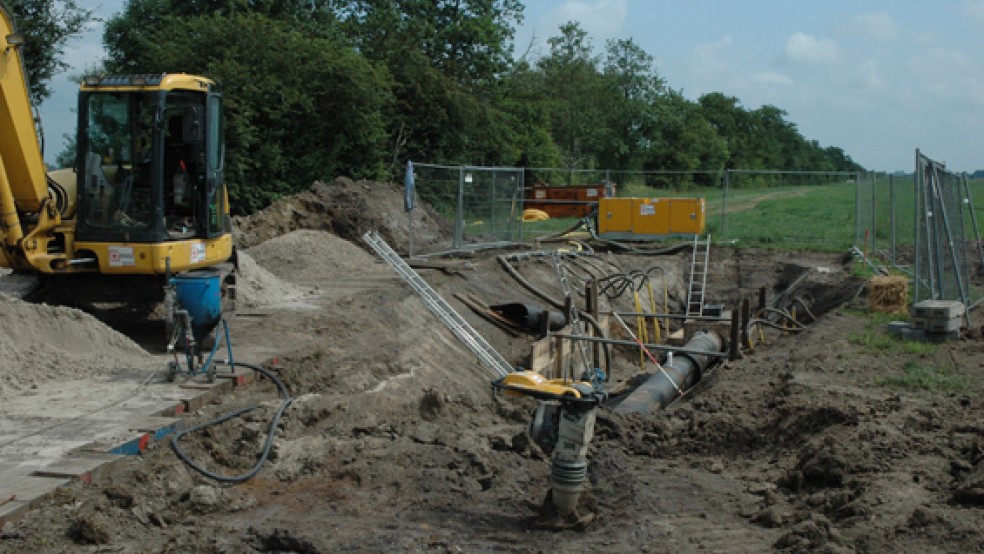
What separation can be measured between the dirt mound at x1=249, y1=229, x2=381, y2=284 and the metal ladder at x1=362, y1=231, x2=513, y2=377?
261cm

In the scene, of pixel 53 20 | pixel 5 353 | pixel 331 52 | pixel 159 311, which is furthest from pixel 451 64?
pixel 5 353

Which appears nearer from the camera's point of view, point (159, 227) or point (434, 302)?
point (159, 227)

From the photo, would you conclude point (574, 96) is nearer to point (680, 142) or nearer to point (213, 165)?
point (680, 142)

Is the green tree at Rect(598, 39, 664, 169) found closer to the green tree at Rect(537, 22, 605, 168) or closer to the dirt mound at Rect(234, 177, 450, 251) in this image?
the green tree at Rect(537, 22, 605, 168)

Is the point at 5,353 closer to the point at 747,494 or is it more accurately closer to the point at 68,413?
the point at 68,413

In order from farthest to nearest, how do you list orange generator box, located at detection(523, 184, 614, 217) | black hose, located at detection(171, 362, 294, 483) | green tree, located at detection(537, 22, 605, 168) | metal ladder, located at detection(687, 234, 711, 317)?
green tree, located at detection(537, 22, 605, 168) → orange generator box, located at detection(523, 184, 614, 217) → metal ladder, located at detection(687, 234, 711, 317) → black hose, located at detection(171, 362, 294, 483)

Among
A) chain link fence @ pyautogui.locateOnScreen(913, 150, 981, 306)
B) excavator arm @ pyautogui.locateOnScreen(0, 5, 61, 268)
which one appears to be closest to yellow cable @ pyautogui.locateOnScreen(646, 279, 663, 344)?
chain link fence @ pyautogui.locateOnScreen(913, 150, 981, 306)

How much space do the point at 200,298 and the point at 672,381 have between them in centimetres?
674

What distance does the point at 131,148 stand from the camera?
410 inches

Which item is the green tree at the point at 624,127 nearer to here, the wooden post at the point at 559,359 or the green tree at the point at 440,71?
the green tree at the point at 440,71

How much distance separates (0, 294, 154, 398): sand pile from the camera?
8.68 m

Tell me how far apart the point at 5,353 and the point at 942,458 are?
8237mm

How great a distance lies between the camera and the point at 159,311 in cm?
1180

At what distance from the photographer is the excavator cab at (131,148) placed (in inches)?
402
